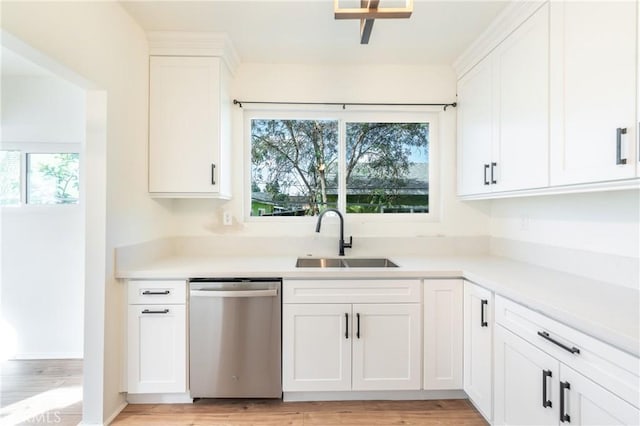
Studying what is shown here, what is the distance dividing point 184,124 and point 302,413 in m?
2.12

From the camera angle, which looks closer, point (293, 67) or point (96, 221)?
point (96, 221)

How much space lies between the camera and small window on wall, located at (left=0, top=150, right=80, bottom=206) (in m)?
2.44

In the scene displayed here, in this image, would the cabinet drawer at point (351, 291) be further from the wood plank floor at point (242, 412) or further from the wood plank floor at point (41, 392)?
the wood plank floor at point (41, 392)

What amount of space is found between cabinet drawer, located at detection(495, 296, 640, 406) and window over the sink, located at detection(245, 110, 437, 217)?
1.35m

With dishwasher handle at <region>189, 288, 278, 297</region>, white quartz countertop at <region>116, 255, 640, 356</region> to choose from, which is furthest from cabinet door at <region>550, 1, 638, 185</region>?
dishwasher handle at <region>189, 288, 278, 297</region>

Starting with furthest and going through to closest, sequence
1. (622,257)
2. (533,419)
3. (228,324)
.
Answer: (228,324) < (622,257) < (533,419)

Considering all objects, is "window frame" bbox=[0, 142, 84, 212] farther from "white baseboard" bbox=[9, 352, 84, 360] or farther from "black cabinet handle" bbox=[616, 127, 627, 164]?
"black cabinet handle" bbox=[616, 127, 627, 164]

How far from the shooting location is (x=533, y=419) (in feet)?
4.16

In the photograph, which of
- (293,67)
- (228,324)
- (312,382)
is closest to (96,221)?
(228,324)

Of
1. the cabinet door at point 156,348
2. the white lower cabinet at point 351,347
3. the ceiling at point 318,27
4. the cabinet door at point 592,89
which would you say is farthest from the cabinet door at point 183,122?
the cabinet door at point 592,89

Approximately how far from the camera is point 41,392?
1.99m

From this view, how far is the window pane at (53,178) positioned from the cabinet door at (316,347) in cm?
223

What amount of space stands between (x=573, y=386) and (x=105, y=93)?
2.64m

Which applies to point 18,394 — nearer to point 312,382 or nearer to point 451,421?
point 312,382
